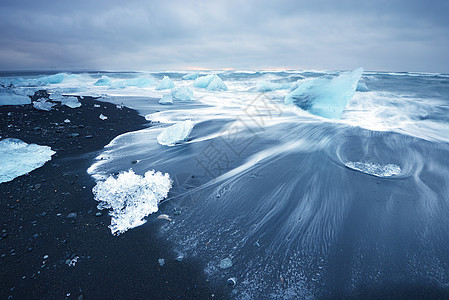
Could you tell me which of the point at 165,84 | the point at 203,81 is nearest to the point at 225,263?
the point at 203,81

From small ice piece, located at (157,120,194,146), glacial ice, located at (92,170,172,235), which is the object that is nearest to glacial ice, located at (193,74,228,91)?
small ice piece, located at (157,120,194,146)

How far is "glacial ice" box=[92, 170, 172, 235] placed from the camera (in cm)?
221

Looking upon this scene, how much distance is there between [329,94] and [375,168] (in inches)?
204

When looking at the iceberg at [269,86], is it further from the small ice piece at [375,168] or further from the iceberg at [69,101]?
the small ice piece at [375,168]

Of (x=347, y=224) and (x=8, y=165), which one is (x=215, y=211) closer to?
(x=347, y=224)

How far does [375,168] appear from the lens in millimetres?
3496

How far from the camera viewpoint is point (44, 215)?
2227 mm

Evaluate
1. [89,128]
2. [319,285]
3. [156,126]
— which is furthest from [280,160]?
[89,128]

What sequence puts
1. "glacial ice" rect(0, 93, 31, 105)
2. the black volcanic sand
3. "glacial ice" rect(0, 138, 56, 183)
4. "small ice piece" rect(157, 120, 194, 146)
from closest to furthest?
1. the black volcanic sand
2. "glacial ice" rect(0, 138, 56, 183)
3. "small ice piece" rect(157, 120, 194, 146)
4. "glacial ice" rect(0, 93, 31, 105)

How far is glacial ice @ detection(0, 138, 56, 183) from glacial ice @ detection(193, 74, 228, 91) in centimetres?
1395

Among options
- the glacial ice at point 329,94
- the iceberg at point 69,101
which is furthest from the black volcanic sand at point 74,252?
the glacial ice at point 329,94

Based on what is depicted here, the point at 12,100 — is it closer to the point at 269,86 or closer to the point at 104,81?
the point at 104,81

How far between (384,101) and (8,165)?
47.5 ft

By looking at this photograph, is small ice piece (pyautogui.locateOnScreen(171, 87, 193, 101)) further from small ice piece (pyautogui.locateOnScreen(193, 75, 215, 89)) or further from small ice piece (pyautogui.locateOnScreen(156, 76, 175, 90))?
small ice piece (pyautogui.locateOnScreen(193, 75, 215, 89))
